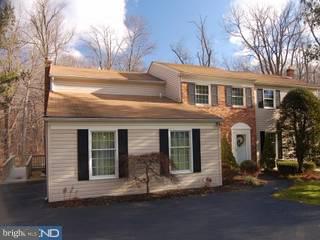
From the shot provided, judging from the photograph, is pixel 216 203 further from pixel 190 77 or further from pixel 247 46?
pixel 247 46

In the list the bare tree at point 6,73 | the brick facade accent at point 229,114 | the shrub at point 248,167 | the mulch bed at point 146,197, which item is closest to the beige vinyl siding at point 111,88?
the brick facade accent at point 229,114

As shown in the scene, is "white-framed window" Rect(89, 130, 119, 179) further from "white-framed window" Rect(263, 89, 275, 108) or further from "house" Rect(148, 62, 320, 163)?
"white-framed window" Rect(263, 89, 275, 108)

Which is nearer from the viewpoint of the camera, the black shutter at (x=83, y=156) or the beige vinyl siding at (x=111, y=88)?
the black shutter at (x=83, y=156)

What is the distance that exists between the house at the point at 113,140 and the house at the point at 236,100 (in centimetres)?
172

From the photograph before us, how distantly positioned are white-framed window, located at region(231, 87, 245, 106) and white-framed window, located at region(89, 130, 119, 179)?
9404mm

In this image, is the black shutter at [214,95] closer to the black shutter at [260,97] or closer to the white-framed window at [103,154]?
the black shutter at [260,97]

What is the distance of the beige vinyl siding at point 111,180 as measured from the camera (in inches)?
508

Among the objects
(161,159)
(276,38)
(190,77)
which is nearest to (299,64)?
(276,38)

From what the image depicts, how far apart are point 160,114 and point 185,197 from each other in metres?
3.85

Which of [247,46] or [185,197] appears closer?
[185,197]

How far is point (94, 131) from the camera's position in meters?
13.7

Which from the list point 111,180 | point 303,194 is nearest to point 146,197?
point 111,180

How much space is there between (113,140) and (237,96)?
982 cm

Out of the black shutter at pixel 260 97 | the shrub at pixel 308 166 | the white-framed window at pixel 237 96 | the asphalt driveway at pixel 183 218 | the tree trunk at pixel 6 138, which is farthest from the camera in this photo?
the tree trunk at pixel 6 138
